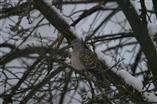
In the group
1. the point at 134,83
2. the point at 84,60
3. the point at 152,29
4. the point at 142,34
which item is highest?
the point at 152,29

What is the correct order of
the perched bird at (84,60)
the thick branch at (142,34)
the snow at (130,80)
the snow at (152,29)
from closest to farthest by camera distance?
the perched bird at (84,60) → the thick branch at (142,34) → the snow at (130,80) → the snow at (152,29)

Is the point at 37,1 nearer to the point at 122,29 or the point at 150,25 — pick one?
the point at 150,25

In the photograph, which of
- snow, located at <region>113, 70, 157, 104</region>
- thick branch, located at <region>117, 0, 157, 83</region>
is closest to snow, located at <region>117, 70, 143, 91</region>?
snow, located at <region>113, 70, 157, 104</region>

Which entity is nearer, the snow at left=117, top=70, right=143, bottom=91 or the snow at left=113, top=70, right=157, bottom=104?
the snow at left=113, top=70, right=157, bottom=104

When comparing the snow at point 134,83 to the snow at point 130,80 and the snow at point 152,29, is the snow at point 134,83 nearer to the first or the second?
the snow at point 130,80

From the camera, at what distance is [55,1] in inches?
230

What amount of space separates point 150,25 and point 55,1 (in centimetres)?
134

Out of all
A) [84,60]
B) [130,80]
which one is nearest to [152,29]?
[130,80]

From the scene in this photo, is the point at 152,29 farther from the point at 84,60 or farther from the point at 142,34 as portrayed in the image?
the point at 84,60

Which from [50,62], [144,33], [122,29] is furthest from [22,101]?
[122,29]

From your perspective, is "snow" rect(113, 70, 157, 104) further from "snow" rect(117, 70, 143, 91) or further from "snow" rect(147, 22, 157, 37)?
"snow" rect(147, 22, 157, 37)

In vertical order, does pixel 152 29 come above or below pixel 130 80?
above

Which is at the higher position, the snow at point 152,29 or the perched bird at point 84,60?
the snow at point 152,29

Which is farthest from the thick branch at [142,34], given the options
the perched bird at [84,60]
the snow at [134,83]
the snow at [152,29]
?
the snow at [152,29]
